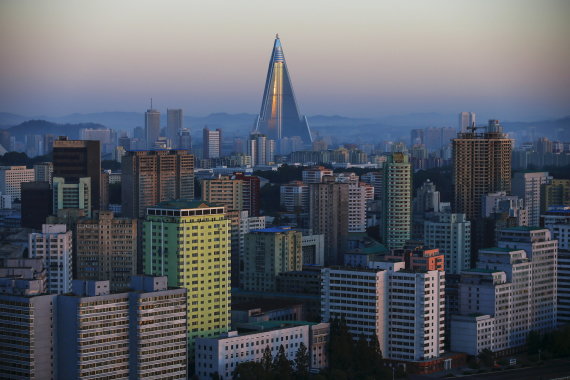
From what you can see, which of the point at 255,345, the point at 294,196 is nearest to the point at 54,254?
the point at 255,345

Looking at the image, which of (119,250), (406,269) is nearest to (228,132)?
(119,250)

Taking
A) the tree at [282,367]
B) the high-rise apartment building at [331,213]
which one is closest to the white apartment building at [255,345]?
the tree at [282,367]

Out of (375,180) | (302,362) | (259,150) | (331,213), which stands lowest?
(302,362)

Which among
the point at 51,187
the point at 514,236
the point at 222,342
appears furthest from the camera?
the point at 51,187

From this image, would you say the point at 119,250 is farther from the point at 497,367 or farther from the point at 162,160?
the point at 162,160

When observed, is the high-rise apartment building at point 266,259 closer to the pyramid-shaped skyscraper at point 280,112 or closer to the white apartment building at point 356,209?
the white apartment building at point 356,209

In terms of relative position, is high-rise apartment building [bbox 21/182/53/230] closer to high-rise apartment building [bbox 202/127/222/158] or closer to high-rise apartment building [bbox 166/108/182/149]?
high-rise apartment building [bbox 166/108/182/149]

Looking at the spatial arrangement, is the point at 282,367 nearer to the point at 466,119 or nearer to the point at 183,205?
the point at 183,205
